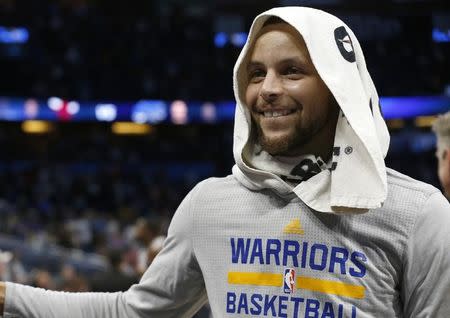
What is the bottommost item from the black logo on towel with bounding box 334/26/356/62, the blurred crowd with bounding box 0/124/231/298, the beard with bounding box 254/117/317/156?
the blurred crowd with bounding box 0/124/231/298

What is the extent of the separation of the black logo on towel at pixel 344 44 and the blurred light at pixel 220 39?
614 inches

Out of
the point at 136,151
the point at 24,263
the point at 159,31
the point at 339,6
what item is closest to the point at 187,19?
the point at 159,31

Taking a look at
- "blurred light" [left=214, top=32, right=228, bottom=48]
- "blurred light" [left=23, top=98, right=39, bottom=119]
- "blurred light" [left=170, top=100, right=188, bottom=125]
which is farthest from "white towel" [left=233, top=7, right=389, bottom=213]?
"blurred light" [left=23, top=98, right=39, bottom=119]

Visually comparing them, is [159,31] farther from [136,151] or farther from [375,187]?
[375,187]

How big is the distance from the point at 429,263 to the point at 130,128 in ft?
63.2

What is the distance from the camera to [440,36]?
10609 mm

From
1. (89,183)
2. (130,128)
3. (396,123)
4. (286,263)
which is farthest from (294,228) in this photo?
(130,128)

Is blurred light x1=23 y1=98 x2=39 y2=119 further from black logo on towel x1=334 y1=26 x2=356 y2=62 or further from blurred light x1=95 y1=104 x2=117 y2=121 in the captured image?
black logo on towel x1=334 y1=26 x2=356 y2=62

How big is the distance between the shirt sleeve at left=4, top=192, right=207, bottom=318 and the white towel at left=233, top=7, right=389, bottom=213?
0.21 metres

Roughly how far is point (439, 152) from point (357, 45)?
0.96 metres

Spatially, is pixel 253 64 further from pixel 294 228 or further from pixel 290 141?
pixel 294 228

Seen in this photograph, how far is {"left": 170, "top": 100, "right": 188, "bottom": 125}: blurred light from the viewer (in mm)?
18906

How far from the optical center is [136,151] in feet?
65.4

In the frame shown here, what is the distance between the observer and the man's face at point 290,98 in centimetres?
163
